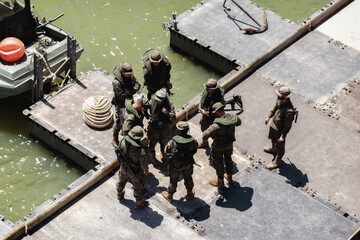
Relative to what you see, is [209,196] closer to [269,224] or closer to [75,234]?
[269,224]

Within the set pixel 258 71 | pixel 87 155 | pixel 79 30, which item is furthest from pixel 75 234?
pixel 79 30

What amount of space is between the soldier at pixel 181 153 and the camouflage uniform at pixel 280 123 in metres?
2.38

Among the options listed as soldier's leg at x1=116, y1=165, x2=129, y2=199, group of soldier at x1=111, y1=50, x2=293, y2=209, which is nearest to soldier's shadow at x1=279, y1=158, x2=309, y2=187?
group of soldier at x1=111, y1=50, x2=293, y2=209

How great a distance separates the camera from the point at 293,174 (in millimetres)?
16688

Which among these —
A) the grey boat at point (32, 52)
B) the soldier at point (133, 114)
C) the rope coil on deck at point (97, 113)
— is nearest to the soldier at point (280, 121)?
the soldier at point (133, 114)

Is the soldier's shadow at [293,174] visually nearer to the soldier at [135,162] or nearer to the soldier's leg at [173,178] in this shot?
the soldier's leg at [173,178]

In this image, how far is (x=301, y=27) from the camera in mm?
21031

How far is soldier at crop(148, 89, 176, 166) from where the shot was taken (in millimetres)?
15559

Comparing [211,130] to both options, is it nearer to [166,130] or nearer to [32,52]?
[166,130]

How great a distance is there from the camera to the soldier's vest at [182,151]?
572 inches

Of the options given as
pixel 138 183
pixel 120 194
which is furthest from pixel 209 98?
pixel 120 194

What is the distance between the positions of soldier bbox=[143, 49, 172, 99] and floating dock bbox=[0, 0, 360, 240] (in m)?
1.15

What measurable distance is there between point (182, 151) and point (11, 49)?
6.98 m

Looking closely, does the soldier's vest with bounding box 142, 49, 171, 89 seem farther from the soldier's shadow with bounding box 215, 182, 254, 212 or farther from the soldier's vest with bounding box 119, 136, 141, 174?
the soldier's shadow with bounding box 215, 182, 254, 212
